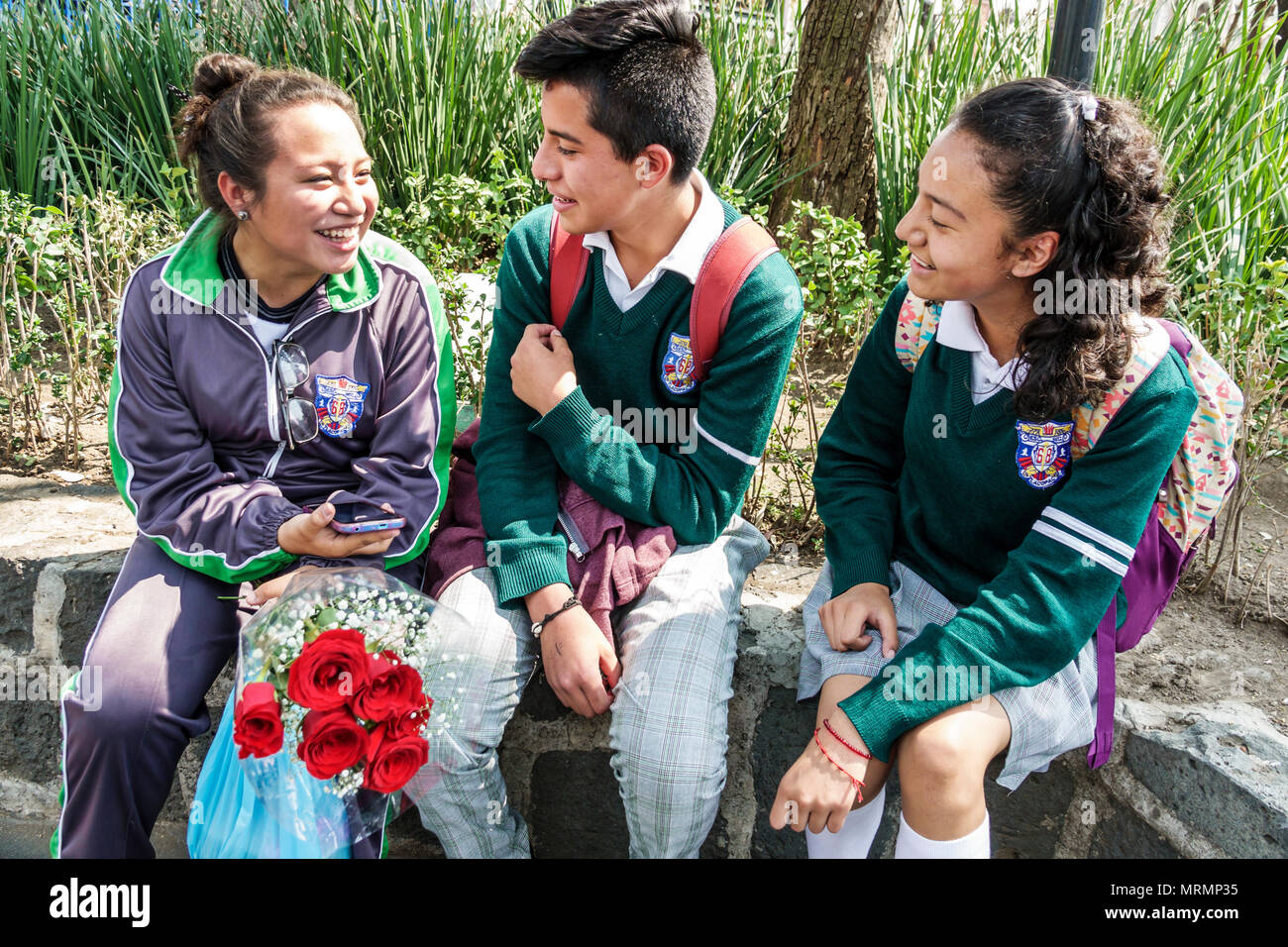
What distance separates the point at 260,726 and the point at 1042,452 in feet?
4.68

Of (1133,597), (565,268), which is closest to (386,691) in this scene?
(565,268)

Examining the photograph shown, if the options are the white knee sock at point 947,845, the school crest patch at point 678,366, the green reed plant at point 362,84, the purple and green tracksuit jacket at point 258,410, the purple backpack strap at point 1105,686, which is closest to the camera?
the white knee sock at point 947,845

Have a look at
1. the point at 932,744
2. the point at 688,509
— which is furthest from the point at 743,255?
the point at 932,744

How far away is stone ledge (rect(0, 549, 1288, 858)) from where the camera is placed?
6.54 ft

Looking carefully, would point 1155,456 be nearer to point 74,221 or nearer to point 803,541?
point 803,541

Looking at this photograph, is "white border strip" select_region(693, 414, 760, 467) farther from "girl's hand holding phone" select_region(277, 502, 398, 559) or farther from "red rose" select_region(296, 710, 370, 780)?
"red rose" select_region(296, 710, 370, 780)

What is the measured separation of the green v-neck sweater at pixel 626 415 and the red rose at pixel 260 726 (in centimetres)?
58

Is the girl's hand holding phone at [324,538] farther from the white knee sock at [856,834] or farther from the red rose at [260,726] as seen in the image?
the white knee sock at [856,834]

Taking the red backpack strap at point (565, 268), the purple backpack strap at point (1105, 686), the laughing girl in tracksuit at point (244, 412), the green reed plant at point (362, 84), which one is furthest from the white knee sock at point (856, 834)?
the green reed plant at point (362, 84)

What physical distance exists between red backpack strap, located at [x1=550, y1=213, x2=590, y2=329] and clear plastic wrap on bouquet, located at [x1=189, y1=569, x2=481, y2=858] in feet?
2.37

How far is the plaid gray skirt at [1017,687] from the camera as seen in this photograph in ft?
6.22

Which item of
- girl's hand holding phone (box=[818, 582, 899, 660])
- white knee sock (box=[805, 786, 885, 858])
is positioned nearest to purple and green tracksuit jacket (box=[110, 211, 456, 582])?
girl's hand holding phone (box=[818, 582, 899, 660])

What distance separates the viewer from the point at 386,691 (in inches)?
63.7

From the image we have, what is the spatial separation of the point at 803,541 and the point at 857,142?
1.92 m
